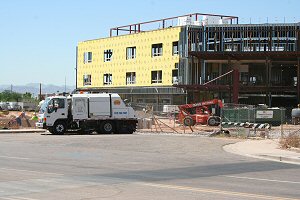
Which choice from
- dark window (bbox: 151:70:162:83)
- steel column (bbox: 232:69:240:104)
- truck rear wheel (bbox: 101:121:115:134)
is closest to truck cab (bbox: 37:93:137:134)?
truck rear wheel (bbox: 101:121:115:134)

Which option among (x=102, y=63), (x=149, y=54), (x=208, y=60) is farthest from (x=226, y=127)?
(x=102, y=63)

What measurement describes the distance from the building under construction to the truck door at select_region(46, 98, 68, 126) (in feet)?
80.4

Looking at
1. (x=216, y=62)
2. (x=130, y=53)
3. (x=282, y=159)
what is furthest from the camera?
(x=130, y=53)

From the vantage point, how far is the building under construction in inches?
2518

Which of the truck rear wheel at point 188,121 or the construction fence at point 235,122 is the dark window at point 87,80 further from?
the truck rear wheel at point 188,121

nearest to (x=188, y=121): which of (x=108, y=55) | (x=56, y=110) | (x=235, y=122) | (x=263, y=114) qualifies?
(x=235, y=122)

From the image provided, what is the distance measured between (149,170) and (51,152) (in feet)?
25.5

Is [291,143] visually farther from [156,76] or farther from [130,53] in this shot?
[130,53]

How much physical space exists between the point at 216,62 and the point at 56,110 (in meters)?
33.9

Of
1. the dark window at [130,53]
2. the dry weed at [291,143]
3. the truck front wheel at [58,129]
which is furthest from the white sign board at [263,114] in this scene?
the dark window at [130,53]

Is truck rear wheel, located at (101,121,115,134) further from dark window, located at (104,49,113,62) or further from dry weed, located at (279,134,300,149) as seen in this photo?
dark window, located at (104,49,113,62)

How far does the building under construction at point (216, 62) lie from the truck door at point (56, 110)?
80.4ft

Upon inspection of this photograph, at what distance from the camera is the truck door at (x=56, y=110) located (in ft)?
Answer: 126

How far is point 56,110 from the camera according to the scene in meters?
38.4
